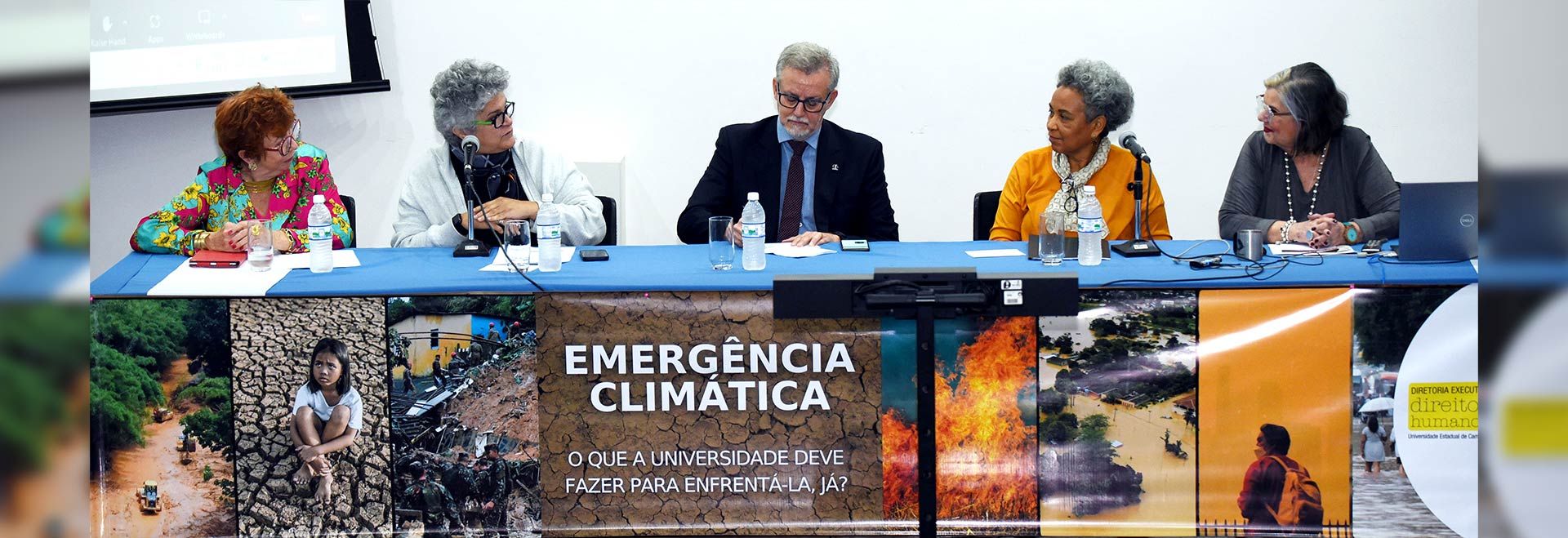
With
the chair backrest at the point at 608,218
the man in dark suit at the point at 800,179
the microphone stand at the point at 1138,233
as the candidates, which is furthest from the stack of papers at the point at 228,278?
the microphone stand at the point at 1138,233

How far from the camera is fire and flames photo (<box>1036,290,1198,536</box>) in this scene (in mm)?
2520

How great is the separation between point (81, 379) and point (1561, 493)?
392 mm

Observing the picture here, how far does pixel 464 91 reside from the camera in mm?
3207

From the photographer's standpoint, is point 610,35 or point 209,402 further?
point 610,35

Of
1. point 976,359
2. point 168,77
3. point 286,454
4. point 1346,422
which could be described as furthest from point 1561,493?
point 168,77

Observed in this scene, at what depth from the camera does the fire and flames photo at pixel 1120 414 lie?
252 cm

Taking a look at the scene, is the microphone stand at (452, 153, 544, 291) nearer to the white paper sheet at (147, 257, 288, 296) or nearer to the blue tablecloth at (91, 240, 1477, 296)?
the blue tablecloth at (91, 240, 1477, 296)

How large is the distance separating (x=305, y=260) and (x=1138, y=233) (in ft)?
6.97

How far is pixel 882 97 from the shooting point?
4.63 m

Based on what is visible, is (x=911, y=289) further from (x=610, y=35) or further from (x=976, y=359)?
(x=610, y=35)

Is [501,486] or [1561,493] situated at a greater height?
[1561,493]

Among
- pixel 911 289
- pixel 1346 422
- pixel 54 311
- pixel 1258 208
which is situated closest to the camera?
pixel 54 311

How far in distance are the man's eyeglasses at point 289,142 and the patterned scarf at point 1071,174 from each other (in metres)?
1.99

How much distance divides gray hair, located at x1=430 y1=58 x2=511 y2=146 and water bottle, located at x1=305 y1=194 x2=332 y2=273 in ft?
1.91
